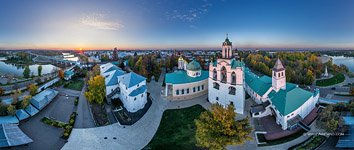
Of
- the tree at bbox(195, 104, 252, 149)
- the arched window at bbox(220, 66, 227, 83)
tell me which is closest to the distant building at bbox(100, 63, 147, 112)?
the arched window at bbox(220, 66, 227, 83)

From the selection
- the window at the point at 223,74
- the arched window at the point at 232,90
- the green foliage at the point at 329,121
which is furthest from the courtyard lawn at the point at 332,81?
the window at the point at 223,74

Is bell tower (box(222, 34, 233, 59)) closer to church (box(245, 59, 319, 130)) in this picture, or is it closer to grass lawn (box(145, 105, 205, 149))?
church (box(245, 59, 319, 130))

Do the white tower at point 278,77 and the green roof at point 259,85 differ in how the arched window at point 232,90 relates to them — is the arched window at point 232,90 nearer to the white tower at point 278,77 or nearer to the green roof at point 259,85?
the green roof at point 259,85

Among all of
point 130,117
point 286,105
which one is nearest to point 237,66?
point 286,105

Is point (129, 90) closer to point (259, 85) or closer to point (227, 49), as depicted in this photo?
point (227, 49)

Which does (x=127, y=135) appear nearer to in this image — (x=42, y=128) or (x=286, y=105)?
(x=42, y=128)
